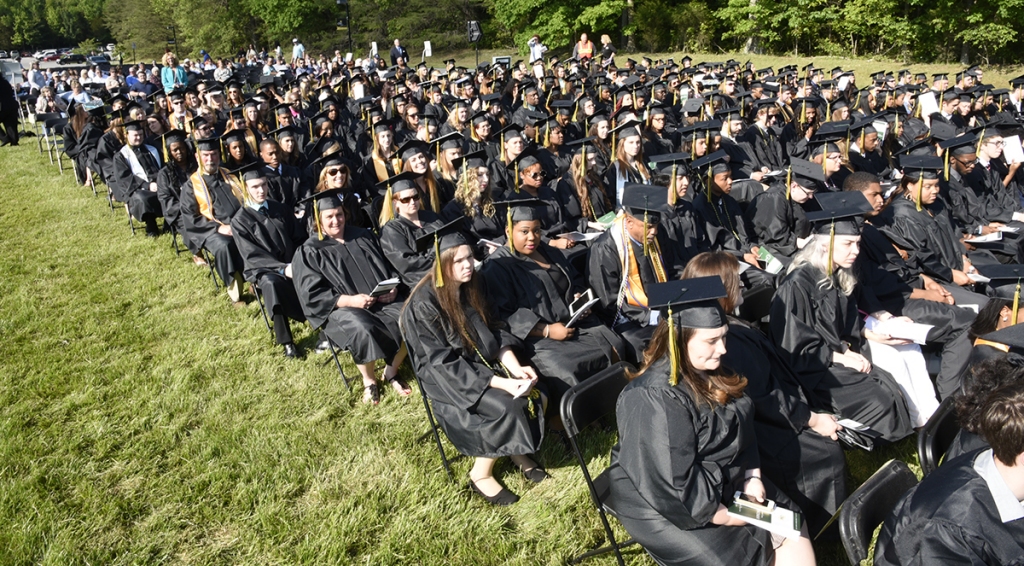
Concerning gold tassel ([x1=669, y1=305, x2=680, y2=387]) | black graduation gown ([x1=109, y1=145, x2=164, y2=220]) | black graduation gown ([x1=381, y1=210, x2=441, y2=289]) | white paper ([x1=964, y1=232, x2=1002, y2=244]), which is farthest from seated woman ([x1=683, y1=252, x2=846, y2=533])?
black graduation gown ([x1=109, y1=145, x2=164, y2=220])

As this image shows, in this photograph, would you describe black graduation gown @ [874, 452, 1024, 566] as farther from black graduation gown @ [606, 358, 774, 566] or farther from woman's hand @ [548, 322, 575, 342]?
woman's hand @ [548, 322, 575, 342]

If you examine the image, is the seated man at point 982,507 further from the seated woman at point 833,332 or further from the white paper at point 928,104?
the white paper at point 928,104

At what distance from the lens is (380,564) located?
3.13 metres

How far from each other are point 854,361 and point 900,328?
1.52 feet

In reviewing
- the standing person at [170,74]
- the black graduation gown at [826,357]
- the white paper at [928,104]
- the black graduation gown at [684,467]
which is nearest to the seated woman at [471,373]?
the black graduation gown at [684,467]

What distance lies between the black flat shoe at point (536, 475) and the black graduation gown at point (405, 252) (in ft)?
6.87

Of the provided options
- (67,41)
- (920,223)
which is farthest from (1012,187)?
(67,41)

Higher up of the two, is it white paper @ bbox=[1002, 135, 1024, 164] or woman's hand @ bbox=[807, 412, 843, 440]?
white paper @ bbox=[1002, 135, 1024, 164]

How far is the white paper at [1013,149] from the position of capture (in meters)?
7.96

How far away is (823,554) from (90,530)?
3834 mm

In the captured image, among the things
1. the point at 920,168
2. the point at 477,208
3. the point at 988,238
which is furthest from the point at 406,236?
the point at 988,238

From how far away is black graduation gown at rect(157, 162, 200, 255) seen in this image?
7102 mm

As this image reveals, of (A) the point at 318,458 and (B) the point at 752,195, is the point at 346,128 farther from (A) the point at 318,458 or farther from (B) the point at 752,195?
(A) the point at 318,458

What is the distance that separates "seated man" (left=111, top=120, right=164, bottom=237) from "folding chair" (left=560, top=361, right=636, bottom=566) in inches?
290
